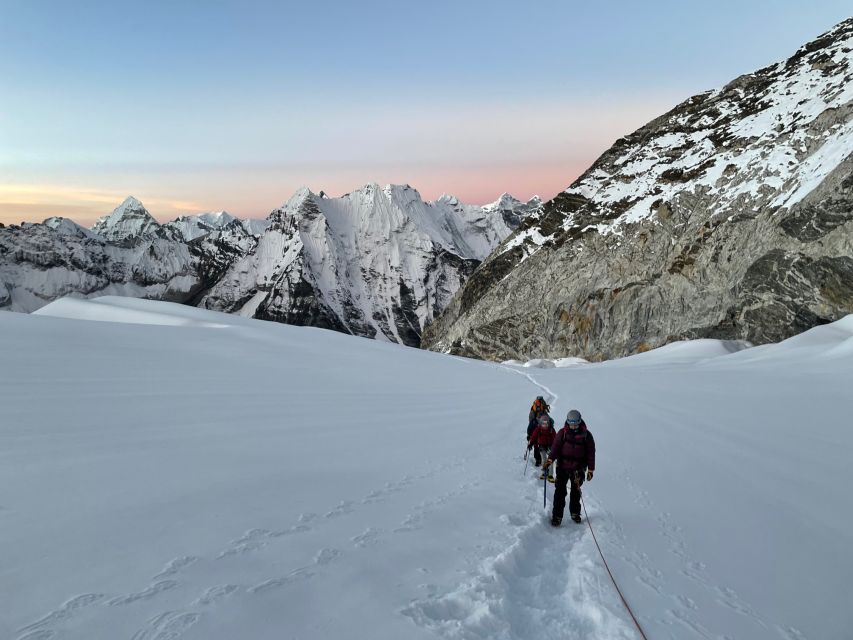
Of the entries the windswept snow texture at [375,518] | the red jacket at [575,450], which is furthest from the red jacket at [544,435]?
the red jacket at [575,450]

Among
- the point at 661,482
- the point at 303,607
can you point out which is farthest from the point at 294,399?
the point at 303,607

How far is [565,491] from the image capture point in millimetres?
7586

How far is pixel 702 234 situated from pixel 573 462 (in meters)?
58.2

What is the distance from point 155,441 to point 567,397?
62.9 ft

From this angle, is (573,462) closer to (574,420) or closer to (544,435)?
(574,420)

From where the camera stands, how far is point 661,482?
952cm

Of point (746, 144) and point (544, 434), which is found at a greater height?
point (746, 144)

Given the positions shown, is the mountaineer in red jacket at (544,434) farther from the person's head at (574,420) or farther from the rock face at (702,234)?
the rock face at (702,234)

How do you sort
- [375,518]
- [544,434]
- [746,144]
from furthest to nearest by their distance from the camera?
[746,144], [544,434], [375,518]

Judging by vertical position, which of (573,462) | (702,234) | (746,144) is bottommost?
(573,462)

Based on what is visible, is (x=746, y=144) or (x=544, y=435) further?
(x=746, y=144)

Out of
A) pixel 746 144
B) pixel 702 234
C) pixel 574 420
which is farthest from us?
pixel 746 144

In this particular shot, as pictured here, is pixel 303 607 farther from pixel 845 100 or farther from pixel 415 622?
pixel 845 100

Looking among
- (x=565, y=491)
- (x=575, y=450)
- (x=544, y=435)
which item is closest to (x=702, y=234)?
(x=544, y=435)
